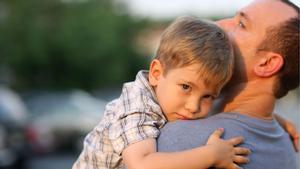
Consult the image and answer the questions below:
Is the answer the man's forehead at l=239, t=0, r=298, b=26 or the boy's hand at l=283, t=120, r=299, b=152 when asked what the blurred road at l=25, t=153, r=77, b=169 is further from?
the man's forehead at l=239, t=0, r=298, b=26

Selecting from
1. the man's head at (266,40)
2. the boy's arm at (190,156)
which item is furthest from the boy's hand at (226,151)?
the man's head at (266,40)

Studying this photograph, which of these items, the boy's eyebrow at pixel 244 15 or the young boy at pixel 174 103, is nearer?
the young boy at pixel 174 103

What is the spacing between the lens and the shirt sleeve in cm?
277

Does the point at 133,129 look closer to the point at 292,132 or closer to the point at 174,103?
the point at 174,103

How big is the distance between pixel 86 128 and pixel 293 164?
41.5ft

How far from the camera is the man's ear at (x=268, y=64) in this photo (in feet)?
10.1

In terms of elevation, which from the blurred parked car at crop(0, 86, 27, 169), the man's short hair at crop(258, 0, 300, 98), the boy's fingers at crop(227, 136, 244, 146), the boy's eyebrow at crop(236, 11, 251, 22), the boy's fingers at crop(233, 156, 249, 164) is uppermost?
the blurred parked car at crop(0, 86, 27, 169)

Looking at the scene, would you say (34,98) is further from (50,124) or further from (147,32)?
(147,32)

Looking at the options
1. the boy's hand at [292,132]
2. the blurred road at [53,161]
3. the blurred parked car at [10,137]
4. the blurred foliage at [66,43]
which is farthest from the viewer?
the blurred foliage at [66,43]

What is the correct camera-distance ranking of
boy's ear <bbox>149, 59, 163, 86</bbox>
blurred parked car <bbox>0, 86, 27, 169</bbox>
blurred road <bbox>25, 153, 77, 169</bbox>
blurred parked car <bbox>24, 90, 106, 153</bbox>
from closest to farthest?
boy's ear <bbox>149, 59, 163, 86</bbox>
blurred parked car <bbox>0, 86, 27, 169</bbox>
blurred road <bbox>25, 153, 77, 169</bbox>
blurred parked car <bbox>24, 90, 106, 153</bbox>

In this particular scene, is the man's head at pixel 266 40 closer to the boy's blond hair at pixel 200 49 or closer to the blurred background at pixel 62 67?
the boy's blond hair at pixel 200 49

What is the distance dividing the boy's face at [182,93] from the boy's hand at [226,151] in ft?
0.54

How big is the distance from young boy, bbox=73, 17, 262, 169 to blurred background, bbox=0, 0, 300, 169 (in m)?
8.94

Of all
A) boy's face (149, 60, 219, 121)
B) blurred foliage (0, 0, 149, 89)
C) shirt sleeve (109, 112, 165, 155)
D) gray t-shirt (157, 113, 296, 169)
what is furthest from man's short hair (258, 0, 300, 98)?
blurred foliage (0, 0, 149, 89)
